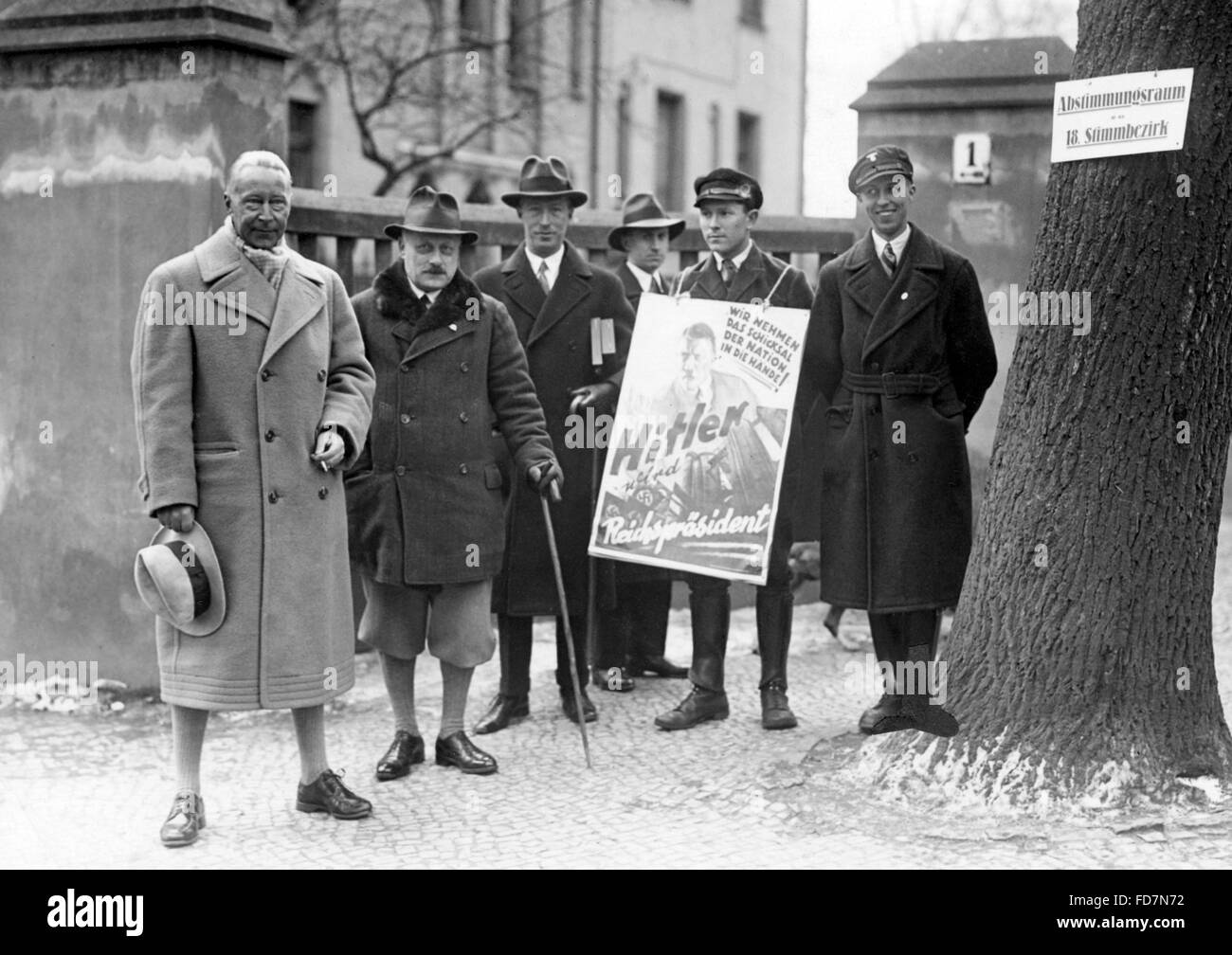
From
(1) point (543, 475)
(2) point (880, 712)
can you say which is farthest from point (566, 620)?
(2) point (880, 712)

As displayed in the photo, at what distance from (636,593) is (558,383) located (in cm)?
119

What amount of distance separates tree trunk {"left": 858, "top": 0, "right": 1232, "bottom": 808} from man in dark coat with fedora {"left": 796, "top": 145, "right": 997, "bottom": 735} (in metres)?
0.86

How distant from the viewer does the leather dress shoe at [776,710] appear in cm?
663

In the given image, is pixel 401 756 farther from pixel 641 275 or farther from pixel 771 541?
pixel 641 275

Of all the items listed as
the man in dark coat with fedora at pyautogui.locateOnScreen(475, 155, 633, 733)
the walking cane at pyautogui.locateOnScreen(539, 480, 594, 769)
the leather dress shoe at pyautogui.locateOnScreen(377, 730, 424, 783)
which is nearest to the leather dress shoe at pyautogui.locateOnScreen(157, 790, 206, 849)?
the leather dress shoe at pyautogui.locateOnScreen(377, 730, 424, 783)

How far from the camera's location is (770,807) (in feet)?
17.8

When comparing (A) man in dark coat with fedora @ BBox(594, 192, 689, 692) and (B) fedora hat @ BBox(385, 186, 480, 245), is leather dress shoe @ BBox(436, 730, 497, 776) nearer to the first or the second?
(A) man in dark coat with fedora @ BBox(594, 192, 689, 692)

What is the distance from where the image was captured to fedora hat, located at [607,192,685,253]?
8000 millimetres

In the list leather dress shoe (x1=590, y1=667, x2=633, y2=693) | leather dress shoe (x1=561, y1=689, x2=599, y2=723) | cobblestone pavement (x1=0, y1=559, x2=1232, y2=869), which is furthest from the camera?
leather dress shoe (x1=590, y1=667, x2=633, y2=693)

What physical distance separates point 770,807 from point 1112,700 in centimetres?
115

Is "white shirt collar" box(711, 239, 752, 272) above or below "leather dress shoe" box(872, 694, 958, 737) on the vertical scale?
above

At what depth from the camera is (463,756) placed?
6062 mm

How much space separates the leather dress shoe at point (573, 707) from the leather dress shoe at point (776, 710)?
0.70 metres

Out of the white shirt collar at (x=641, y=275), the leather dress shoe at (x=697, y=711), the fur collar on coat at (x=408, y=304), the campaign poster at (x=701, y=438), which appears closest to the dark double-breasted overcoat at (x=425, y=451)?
the fur collar on coat at (x=408, y=304)
